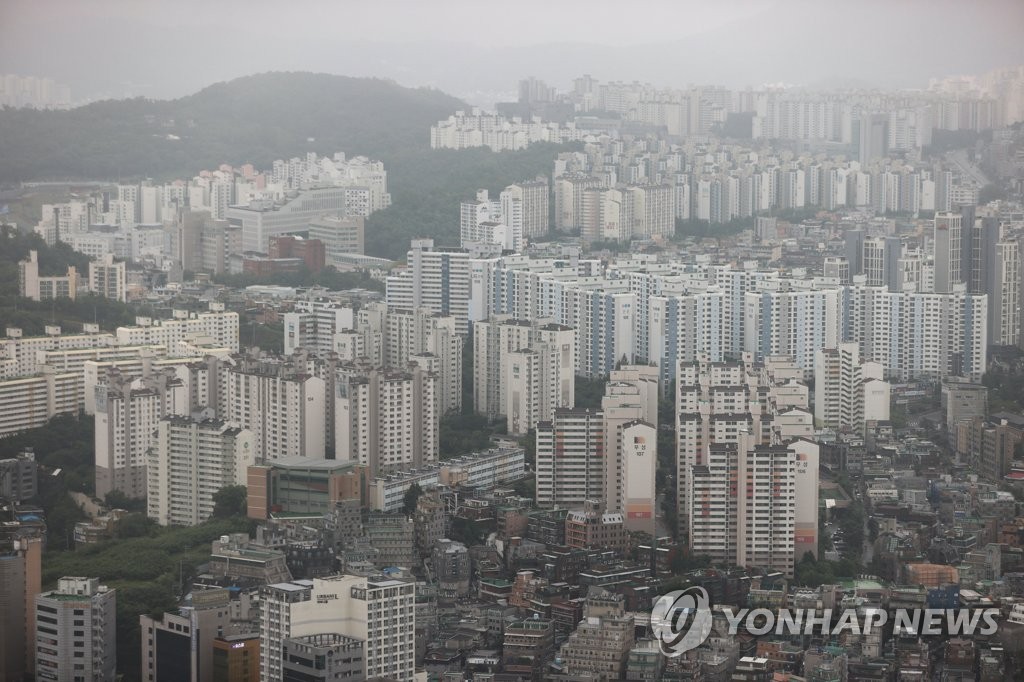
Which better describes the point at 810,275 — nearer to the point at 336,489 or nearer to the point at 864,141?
the point at 336,489

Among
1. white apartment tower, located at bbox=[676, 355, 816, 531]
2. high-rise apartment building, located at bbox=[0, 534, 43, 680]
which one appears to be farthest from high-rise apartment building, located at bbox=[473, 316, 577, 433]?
high-rise apartment building, located at bbox=[0, 534, 43, 680]

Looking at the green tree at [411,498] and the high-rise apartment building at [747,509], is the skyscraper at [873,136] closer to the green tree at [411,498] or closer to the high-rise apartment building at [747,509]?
the green tree at [411,498]

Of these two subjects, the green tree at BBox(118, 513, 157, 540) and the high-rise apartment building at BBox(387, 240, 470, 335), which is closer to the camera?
the green tree at BBox(118, 513, 157, 540)

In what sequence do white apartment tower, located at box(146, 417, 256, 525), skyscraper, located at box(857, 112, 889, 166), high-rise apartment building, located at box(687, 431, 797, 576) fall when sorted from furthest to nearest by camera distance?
1. skyscraper, located at box(857, 112, 889, 166)
2. white apartment tower, located at box(146, 417, 256, 525)
3. high-rise apartment building, located at box(687, 431, 797, 576)

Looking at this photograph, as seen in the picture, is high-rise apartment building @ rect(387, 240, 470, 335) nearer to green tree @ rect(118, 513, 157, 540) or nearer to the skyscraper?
green tree @ rect(118, 513, 157, 540)

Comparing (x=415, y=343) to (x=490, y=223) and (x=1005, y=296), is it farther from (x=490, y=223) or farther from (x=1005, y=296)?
(x=490, y=223)

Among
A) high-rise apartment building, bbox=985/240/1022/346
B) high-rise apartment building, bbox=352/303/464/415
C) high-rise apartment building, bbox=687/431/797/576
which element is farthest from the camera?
high-rise apartment building, bbox=985/240/1022/346

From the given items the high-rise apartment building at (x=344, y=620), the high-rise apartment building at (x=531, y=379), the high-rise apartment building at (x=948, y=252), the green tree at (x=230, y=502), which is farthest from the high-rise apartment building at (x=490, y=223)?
the high-rise apartment building at (x=344, y=620)

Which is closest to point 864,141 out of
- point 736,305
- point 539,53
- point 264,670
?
point 539,53
